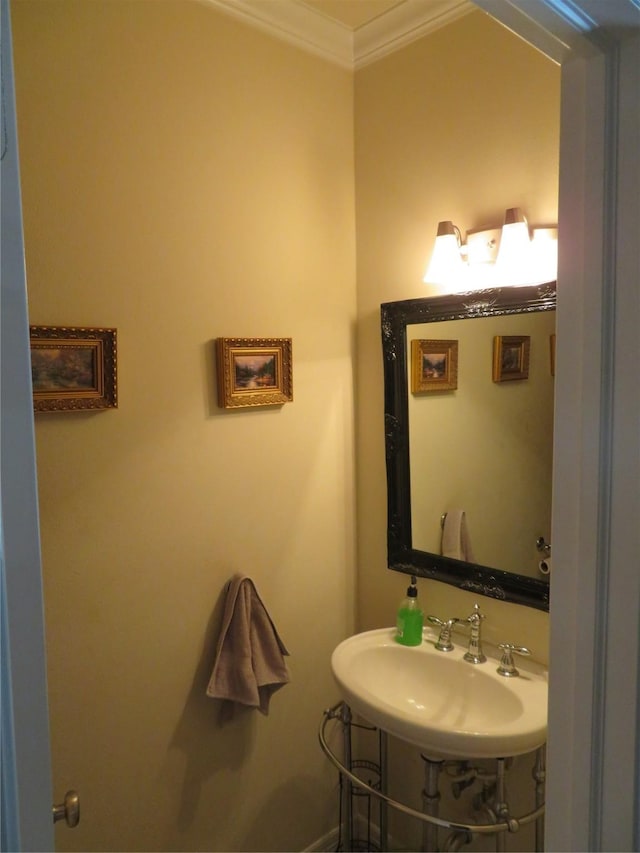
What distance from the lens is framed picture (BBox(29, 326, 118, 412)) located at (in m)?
1.39

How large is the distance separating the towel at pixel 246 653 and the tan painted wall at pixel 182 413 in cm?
6

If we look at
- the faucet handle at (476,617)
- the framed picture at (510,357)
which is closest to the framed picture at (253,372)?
the framed picture at (510,357)

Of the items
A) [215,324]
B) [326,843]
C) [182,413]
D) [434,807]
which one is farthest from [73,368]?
[326,843]

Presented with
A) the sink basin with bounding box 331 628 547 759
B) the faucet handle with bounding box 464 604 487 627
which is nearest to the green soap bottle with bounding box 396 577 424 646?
the sink basin with bounding box 331 628 547 759

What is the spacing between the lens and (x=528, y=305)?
159 cm

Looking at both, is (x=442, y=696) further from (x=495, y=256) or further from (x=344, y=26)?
(x=344, y=26)

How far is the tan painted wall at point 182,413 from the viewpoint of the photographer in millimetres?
1445

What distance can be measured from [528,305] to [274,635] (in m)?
1.18

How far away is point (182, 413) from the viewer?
5.45ft

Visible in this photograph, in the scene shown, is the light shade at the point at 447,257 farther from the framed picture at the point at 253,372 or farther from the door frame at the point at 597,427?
the door frame at the point at 597,427

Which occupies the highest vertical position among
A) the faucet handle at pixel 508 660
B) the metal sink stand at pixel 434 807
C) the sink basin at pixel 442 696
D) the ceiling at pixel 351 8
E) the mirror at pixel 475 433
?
the ceiling at pixel 351 8

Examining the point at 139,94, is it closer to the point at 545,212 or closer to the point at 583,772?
the point at 545,212

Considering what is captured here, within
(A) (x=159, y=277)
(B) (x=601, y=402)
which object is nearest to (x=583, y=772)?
(B) (x=601, y=402)

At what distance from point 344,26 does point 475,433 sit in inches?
51.9
